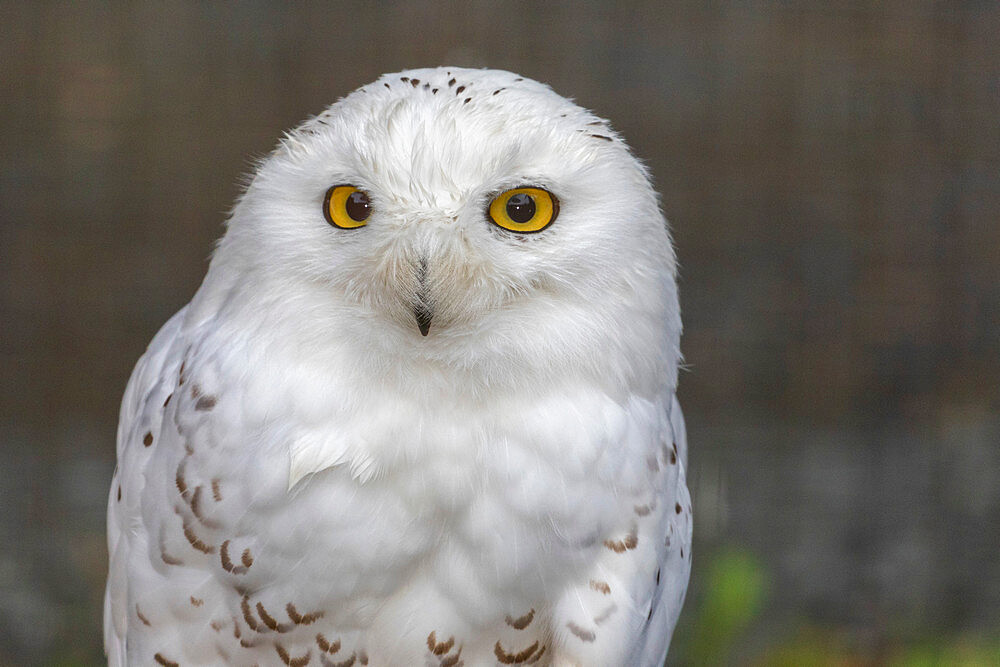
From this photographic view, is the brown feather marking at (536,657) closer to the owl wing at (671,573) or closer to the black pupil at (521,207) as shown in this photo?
the owl wing at (671,573)

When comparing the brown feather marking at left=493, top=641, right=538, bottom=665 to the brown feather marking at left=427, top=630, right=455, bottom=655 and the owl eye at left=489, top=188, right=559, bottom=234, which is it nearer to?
the brown feather marking at left=427, top=630, right=455, bottom=655

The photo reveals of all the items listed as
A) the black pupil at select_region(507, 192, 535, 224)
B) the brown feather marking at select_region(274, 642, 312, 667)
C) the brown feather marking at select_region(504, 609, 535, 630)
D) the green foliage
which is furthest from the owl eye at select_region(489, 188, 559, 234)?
the green foliage

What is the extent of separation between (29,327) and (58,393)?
201 mm

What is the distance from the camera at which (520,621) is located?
1.23 m

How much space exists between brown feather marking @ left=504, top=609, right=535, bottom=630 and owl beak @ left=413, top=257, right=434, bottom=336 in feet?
1.22

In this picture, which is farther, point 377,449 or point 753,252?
point 753,252

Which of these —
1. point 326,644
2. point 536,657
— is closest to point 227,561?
point 326,644

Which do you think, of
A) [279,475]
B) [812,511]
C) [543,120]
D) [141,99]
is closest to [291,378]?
[279,475]

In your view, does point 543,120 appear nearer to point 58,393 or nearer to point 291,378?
point 291,378

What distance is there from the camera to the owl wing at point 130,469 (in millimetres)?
1331

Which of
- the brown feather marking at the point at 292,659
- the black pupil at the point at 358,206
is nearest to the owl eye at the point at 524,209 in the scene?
the black pupil at the point at 358,206

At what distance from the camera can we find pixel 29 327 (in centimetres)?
290

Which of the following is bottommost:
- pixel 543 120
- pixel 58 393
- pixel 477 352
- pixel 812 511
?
pixel 812 511

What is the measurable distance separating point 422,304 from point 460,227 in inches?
3.5
